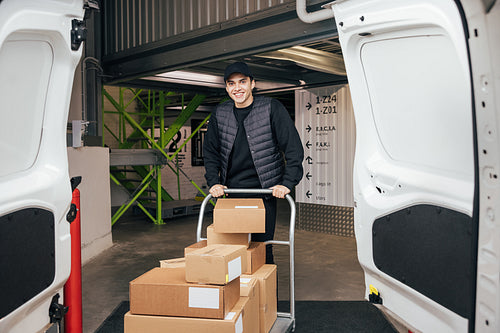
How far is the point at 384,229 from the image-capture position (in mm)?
1660

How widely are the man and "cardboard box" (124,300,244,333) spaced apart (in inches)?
42.3

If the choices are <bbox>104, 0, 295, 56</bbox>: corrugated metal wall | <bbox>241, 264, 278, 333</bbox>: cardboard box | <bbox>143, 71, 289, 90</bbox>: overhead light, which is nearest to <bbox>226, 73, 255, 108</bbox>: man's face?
<bbox>241, 264, 278, 333</bbox>: cardboard box

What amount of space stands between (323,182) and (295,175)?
407 cm

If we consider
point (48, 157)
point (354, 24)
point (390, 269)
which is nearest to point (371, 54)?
point (354, 24)

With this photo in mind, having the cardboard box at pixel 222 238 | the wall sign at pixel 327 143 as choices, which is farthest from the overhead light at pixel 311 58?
the cardboard box at pixel 222 238

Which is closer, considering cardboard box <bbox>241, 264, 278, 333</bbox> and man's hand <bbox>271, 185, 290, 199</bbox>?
cardboard box <bbox>241, 264, 278, 333</bbox>

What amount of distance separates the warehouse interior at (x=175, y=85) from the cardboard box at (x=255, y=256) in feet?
4.74

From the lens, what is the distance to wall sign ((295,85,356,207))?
257 inches

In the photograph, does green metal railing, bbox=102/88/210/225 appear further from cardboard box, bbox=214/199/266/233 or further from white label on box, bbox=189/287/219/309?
white label on box, bbox=189/287/219/309

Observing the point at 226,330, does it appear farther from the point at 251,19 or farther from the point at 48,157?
the point at 251,19

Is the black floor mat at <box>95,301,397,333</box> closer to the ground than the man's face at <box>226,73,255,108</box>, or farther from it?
closer to the ground

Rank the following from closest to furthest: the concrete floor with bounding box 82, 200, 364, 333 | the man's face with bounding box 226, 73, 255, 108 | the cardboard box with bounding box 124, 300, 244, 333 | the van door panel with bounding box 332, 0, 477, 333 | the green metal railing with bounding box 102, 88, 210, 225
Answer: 1. the van door panel with bounding box 332, 0, 477, 333
2. the cardboard box with bounding box 124, 300, 244, 333
3. the man's face with bounding box 226, 73, 255, 108
4. the concrete floor with bounding box 82, 200, 364, 333
5. the green metal railing with bounding box 102, 88, 210, 225

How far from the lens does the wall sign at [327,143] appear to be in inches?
257

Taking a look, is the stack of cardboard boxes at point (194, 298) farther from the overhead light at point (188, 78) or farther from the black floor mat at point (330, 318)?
the overhead light at point (188, 78)
